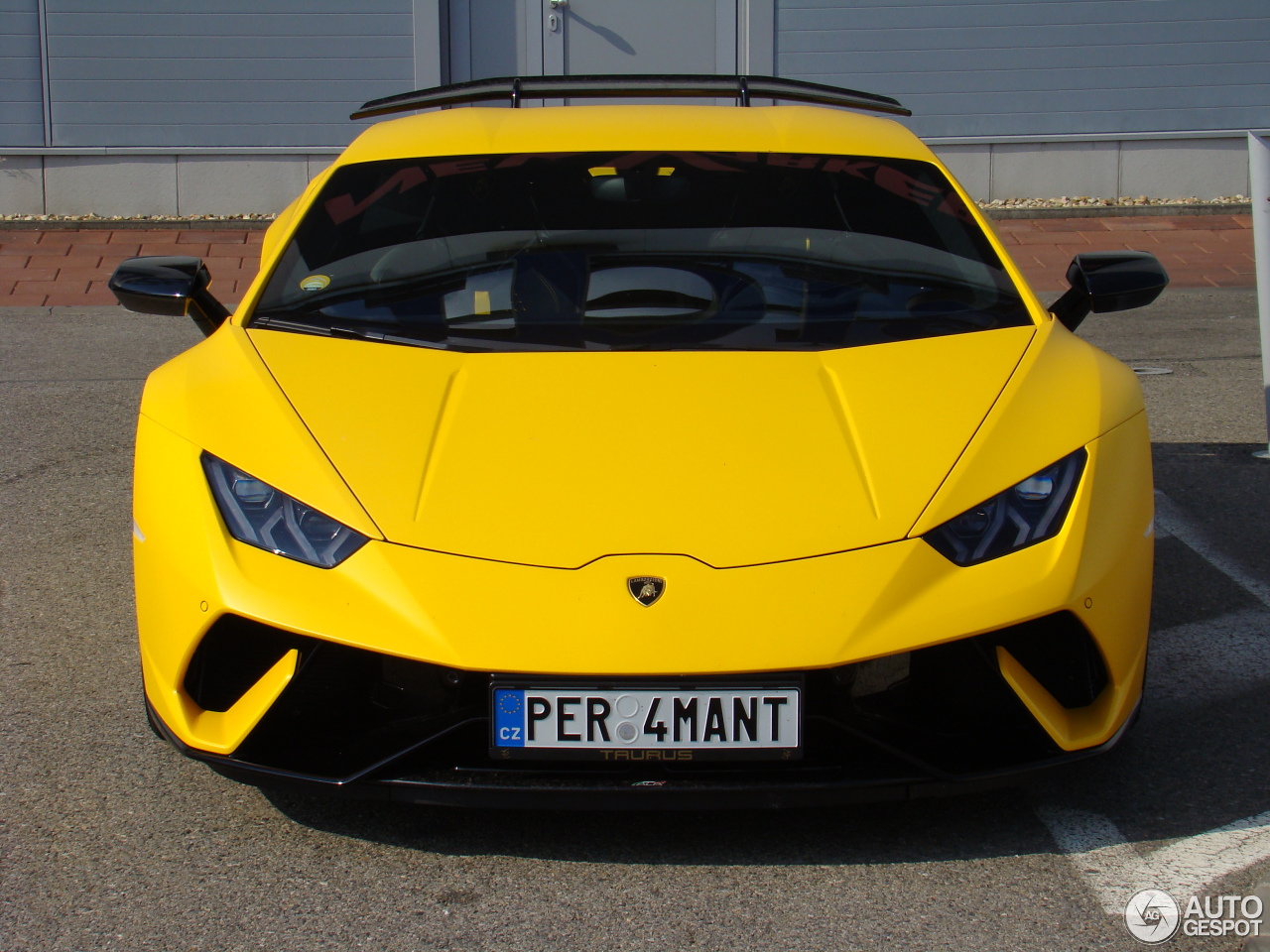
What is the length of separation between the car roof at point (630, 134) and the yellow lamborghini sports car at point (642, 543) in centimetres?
61

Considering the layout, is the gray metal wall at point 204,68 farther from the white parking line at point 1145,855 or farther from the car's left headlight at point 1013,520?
the white parking line at point 1145,855

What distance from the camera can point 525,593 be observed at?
7.72 feet

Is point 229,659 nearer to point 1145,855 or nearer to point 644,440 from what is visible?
point 644,440

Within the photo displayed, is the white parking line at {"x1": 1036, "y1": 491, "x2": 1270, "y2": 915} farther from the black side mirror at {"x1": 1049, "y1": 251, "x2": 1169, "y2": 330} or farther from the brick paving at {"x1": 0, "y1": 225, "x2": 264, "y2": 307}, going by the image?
the brick paving at {"x1": 0, "y1": 225, "x2": 264, "y2": 307}

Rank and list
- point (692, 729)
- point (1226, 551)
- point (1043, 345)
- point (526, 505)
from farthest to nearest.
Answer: point (1226, 551)
point (1043, 345)
point (526, 505)
point (692, 729)

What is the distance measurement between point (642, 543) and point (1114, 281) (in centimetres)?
169

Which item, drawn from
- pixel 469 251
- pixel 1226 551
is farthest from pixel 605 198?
pixel 1226 551

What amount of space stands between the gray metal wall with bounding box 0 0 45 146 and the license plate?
10.4m

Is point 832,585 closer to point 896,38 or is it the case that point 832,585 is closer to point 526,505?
point 526,505

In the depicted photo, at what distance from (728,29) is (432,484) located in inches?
375

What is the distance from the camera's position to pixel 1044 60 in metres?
11.3

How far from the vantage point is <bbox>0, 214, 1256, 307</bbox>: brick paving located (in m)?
9.09

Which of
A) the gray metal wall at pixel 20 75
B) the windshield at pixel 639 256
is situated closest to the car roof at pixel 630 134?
the windshield at pixel 639 256

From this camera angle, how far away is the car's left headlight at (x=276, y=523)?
2.45 meters
